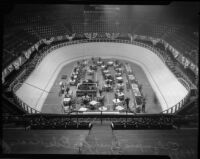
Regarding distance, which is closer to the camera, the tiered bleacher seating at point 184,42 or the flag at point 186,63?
the flag at point 186,63

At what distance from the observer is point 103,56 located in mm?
15914

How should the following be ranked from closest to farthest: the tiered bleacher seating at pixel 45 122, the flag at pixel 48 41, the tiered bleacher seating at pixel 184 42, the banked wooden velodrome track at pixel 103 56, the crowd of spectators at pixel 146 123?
1. the crowd of spectators at pixel 146 123
2. the tiered bleacher seating at pixel 45 122
3. the banked wooden velodrome track at pixel 103 56
4. the tiered bleacher seating at pixel 184 42
5. the flag at pixel 48 41

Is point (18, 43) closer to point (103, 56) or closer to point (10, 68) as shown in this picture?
point (10, 68)

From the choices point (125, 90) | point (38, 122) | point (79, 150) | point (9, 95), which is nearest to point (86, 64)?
point (125, 90)

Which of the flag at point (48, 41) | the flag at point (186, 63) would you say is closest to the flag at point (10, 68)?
the flag at point (48, 41)

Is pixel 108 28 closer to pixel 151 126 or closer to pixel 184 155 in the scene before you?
pixel 151 126

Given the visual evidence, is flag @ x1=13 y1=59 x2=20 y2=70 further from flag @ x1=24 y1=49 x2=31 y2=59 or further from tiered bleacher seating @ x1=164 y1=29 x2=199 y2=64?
tiered bleacher seating @ x1=164 y1=29 x2=199 y2=64

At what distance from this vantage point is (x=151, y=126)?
6.70 m

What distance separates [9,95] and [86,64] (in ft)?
21.9

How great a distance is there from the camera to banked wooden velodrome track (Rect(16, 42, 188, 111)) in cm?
1030

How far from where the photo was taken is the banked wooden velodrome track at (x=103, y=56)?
1030cm

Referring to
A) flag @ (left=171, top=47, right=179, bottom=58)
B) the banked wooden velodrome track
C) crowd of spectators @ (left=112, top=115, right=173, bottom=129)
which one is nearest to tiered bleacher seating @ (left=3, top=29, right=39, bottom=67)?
the banked wooden velodrome track

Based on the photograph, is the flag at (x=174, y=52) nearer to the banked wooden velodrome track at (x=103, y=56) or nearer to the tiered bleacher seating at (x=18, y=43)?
the banked wooden velodrome track at (x=103, y=56)

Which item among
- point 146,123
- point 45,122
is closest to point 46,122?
point 45,122
